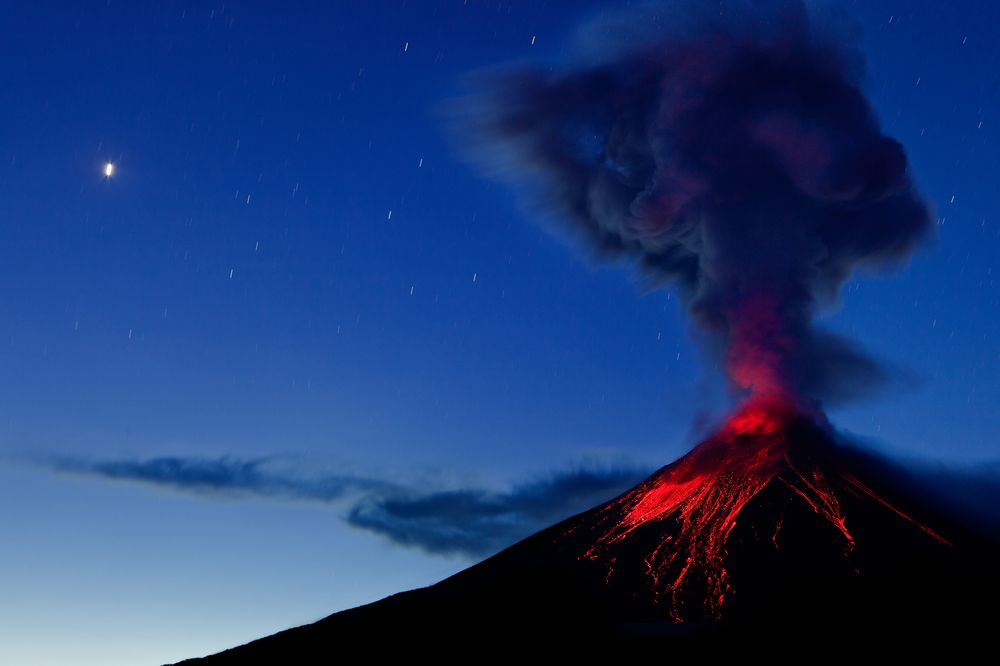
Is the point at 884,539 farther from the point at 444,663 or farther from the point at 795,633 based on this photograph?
the point at 444,663

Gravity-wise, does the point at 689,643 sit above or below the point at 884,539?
below

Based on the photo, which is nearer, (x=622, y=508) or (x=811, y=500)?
(x=811, y=500)

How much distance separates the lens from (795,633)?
48438 mm

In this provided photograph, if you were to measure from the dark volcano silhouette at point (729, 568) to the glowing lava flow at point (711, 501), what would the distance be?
18 cm

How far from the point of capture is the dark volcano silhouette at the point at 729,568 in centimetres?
5144

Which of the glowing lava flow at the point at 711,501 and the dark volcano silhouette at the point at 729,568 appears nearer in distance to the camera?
the dark volcano silhouette at the point at 729,568

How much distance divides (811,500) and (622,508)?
693 inches

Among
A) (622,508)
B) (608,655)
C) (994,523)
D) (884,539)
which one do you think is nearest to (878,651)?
(608,655)

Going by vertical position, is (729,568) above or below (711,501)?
below

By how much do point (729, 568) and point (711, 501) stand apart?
1627cm

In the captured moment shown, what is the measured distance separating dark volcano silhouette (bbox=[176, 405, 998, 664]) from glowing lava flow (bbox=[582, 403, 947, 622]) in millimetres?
178

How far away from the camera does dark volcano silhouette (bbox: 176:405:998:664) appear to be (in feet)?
169

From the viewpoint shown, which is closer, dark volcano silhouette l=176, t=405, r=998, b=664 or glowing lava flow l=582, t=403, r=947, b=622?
dark volcano silhouette l=176, t=405, r=998, b=664

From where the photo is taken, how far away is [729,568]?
66.2 metres
